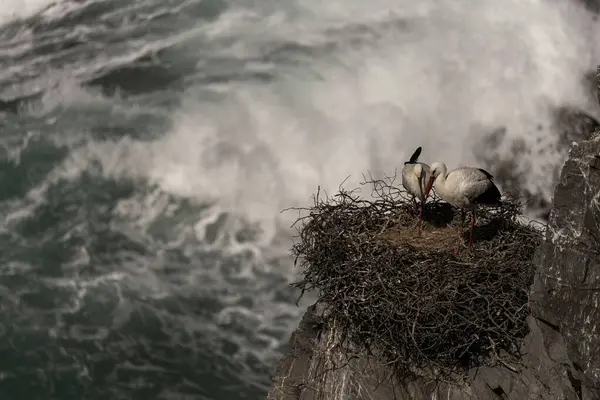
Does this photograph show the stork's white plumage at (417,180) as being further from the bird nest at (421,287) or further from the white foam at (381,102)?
the white foam at (381,102)

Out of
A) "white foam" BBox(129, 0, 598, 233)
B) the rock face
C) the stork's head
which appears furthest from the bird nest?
"white foam" BBox(129, 0, 598, 233)

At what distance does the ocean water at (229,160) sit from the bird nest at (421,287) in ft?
16.7

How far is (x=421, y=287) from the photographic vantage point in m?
6.14

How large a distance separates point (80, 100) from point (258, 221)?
14.3 ft

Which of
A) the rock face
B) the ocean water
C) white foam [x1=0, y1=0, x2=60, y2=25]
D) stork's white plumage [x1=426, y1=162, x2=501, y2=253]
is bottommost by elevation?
the rock face

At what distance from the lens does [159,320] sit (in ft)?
42.5

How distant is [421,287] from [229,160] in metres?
7.46

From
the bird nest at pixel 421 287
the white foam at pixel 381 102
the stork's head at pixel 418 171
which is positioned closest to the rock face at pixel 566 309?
the bird nest at pixel 421 287

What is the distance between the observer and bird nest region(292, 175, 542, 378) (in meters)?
5.89

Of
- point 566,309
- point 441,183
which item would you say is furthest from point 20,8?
point 566,309

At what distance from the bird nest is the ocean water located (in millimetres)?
5088

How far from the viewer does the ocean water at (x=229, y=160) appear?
Result: 12.5 meters

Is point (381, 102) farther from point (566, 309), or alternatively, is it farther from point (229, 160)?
point (566, 309)

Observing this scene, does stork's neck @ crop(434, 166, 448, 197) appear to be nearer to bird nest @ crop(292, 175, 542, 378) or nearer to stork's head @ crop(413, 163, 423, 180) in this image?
stork's head @ crop(413, 163, 423, 180)
